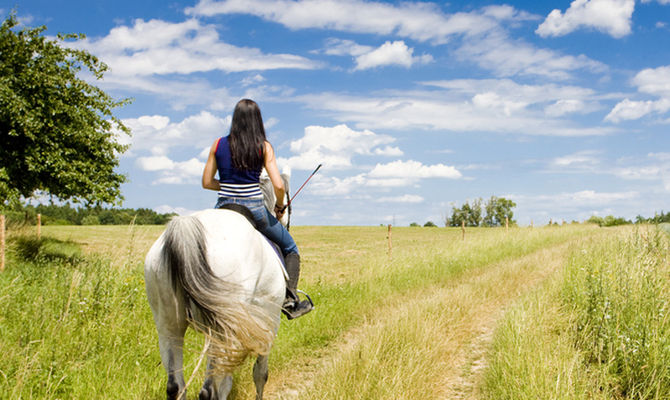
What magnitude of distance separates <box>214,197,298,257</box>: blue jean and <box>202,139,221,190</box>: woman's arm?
0.99 feet

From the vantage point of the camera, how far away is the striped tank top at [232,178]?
4219 mm

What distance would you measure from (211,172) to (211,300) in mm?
1536

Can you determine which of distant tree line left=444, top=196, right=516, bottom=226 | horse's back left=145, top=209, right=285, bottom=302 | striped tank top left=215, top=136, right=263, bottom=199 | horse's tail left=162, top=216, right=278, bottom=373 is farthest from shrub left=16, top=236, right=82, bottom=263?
distant tree line left=444, top=196, right=516, bottom=226

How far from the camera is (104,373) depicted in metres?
5.09

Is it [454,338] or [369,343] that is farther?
[454,338]

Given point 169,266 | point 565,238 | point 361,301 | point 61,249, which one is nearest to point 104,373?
point 169,266

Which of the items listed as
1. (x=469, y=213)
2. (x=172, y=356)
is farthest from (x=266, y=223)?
(x=469, y=213)

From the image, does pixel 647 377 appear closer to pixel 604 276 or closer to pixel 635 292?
pixel 635 292

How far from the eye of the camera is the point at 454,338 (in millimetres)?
6504

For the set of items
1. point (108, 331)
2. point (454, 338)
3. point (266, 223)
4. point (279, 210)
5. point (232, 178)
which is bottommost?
point (454, 338)

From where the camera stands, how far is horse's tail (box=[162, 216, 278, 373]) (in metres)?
3.37

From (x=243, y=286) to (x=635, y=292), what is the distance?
5.21 meters

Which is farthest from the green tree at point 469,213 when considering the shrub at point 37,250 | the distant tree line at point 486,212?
the shrub at point 37,250

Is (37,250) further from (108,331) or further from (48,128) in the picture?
(108,331)
